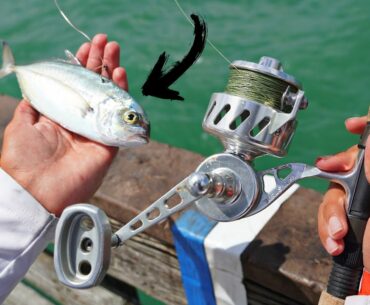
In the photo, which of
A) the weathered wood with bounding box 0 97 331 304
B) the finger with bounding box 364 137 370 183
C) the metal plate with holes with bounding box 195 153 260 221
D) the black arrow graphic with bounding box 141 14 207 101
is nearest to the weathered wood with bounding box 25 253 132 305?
the weathered wood with bounding box 0 97 331 304

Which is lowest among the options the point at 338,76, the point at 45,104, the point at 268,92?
the point at 45,104

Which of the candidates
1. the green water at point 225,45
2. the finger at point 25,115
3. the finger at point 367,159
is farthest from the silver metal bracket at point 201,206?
the green water at point 225,45

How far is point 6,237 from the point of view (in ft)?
5.66

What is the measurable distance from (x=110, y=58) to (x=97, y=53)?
0.11 m

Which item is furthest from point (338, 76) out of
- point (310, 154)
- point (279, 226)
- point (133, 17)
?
point (279, 226)

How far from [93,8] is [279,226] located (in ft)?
19.3

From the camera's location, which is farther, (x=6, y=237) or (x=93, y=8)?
(x=93, y=8)

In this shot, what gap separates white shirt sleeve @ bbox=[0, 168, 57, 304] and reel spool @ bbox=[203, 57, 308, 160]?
30.3 inches

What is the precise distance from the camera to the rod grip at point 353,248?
1345 millimetres

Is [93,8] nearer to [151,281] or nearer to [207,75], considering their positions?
[207,75]

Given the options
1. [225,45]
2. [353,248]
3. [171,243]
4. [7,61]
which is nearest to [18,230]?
[171,243]

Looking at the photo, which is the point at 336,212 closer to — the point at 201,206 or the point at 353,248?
the point at 353,248

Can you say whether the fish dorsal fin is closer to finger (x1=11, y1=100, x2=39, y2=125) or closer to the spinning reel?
finger (x1=11, y1=100, x2=39, y2=125)

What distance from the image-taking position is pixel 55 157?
6.99ft
